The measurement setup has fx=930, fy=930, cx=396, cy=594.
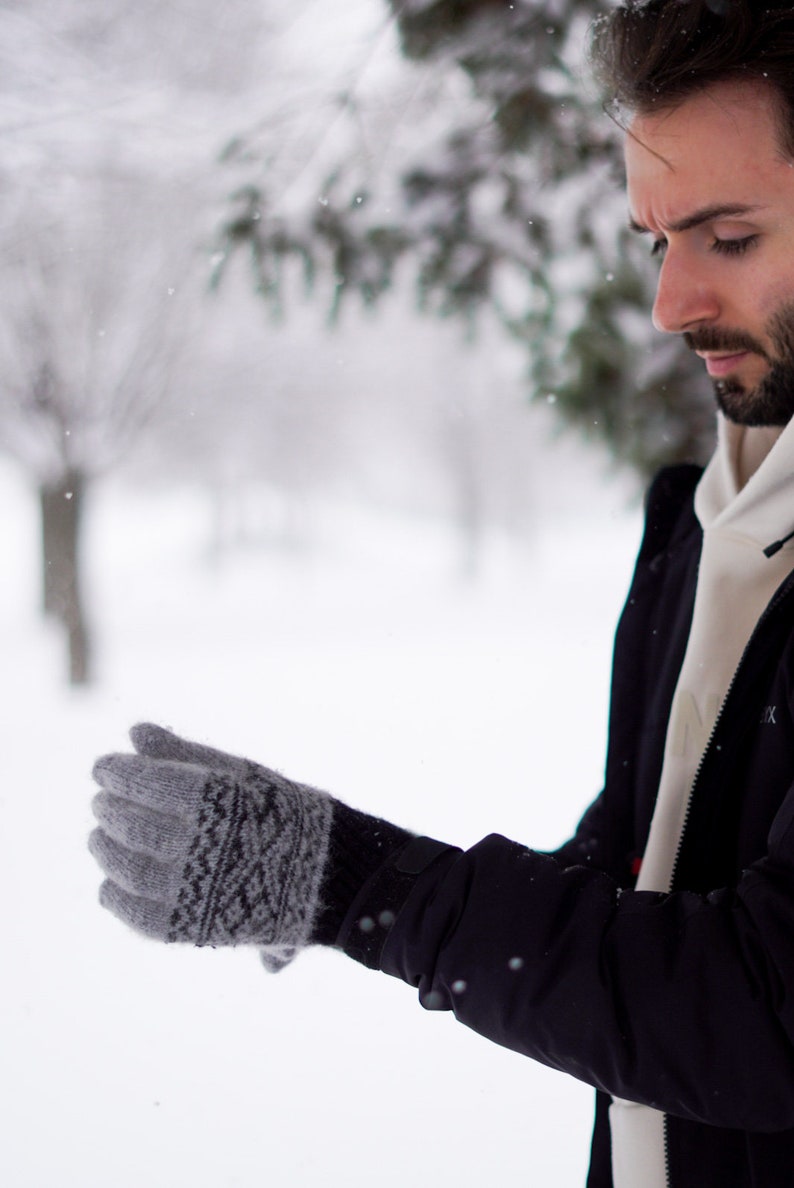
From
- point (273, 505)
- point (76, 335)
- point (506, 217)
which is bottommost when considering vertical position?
point (273, 505)

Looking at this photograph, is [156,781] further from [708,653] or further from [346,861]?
[708,653]

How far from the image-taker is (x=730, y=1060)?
2.40ft

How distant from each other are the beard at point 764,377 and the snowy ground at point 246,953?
77 centimetres

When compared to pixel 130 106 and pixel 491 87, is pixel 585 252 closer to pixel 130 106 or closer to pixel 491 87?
pixel 491 87

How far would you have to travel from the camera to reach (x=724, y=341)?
3.59 feet

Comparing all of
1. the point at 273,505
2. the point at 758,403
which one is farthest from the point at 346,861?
the point at 273,505

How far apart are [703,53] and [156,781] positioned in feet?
3.11

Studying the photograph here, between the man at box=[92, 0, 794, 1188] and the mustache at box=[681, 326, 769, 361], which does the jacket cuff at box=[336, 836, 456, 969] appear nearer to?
the man at box=[92, 0, 794, 1188]

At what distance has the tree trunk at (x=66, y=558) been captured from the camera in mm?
1825

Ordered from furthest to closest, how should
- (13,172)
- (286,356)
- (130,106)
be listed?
(286,356) → (130,106) → (13,172)

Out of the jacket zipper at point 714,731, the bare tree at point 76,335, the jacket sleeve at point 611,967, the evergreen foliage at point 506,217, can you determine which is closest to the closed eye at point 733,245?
the jacket zipper at point 714,731

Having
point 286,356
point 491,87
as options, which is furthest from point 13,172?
point 491,87

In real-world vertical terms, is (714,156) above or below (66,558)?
above

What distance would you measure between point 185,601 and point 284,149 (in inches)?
39.8
